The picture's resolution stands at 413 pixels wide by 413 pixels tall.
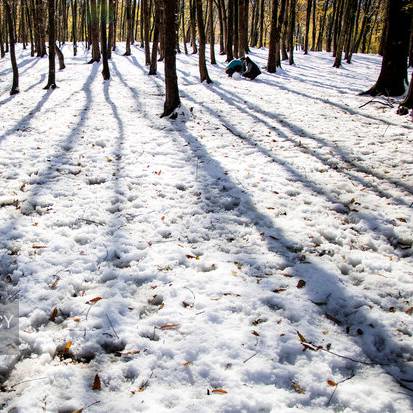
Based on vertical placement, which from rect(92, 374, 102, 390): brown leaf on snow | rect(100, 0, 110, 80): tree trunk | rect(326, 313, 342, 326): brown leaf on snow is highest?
rect(100, 0, 110, 80): tree trunk

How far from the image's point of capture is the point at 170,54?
927cm

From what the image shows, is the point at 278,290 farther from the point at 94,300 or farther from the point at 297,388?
the point at 94,300

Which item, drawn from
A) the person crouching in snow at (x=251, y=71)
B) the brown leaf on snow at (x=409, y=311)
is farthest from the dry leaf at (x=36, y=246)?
the person crouching in snow at (x=251, y=71)

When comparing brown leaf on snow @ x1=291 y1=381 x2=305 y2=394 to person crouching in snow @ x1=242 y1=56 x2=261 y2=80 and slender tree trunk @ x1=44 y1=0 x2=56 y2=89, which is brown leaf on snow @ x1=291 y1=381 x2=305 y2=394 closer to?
slender tree trunk @ x1=44 y1=0 x2=56 y2=89

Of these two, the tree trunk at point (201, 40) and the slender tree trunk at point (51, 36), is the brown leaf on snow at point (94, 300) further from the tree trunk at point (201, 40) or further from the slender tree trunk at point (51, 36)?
the slender tree trunk at point (51, 36)

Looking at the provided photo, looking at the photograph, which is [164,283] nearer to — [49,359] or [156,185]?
[49,359]

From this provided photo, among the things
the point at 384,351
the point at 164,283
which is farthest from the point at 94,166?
the point at 384,351

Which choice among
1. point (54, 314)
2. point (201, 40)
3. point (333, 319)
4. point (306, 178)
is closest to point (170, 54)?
point (201, 40)

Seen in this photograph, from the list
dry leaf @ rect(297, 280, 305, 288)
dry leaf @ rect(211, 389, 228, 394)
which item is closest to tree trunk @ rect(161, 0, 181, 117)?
dry leaf @ rect(297, 280, 305, 288)

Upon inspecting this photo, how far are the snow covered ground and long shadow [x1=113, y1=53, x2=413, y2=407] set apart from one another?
0.6 inches

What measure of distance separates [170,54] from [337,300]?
7.71 m

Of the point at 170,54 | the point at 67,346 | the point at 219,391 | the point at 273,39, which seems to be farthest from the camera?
the point at 273,39

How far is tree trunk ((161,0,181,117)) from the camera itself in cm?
888

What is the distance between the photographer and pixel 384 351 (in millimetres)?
2977
